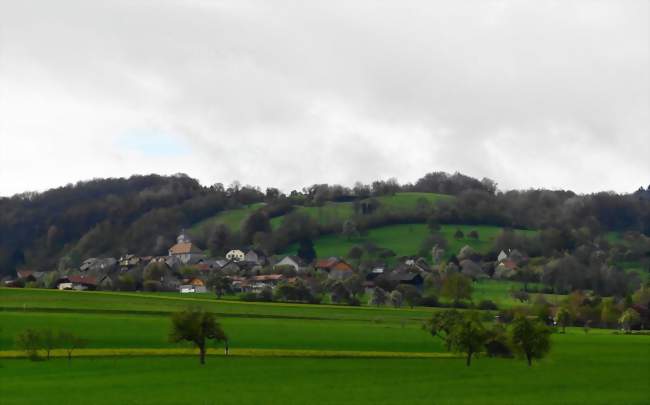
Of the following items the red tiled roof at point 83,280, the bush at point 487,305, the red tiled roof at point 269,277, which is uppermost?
the red tiled roof at point 269,277

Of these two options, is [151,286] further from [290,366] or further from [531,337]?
[290,366]

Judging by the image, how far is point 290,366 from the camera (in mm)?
61500

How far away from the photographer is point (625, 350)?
79.9m

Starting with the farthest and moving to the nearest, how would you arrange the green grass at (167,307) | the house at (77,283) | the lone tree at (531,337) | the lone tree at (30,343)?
the house at (77,283) → the green grass at (167,307) → the lone tree at (531,337) → the lone tree at (30,343)

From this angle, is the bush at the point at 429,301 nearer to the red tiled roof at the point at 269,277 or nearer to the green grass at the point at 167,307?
the green grass at the point at 167,307

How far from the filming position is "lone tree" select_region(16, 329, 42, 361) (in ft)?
213

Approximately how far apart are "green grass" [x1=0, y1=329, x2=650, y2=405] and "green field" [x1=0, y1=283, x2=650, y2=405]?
0.22 ft

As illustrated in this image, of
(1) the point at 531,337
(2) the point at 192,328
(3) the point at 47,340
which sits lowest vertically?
(3) the point at 47,340

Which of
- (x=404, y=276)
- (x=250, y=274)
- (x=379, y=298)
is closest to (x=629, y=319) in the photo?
(x=379, y=298)

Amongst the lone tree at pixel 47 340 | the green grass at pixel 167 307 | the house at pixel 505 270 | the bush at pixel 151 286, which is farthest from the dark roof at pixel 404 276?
the lone tree at pixel 47 340

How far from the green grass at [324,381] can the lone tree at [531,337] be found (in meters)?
0.89

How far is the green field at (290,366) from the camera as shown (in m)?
45.8

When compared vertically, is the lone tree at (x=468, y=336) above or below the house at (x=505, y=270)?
below

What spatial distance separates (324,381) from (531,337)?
920 inches
